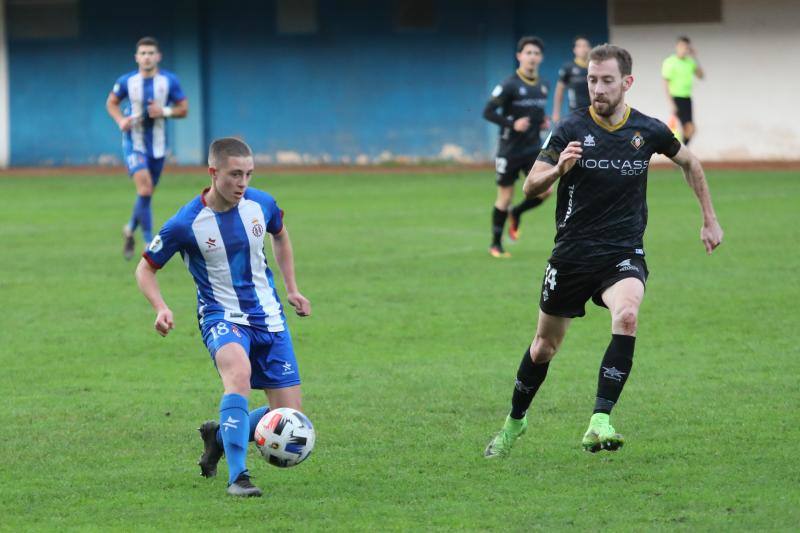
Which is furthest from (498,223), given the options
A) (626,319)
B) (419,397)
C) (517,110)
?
(626,319)

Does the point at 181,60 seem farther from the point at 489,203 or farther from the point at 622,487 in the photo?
the point at 622,487

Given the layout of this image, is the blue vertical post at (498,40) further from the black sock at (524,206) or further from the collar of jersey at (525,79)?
the collar of jersey at (525,79)

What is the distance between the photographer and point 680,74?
27.8 metres

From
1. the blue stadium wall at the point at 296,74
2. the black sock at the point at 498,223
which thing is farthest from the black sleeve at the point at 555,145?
the blue stadium wall at the point at 296,74

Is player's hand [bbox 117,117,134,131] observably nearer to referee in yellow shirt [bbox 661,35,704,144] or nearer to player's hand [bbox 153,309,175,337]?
player's hand [bbox 153,309,175,337]

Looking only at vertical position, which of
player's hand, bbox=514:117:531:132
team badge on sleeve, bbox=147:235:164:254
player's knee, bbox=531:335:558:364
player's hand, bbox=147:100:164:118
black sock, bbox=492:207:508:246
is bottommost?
black sock, bbox=492:207:508:246

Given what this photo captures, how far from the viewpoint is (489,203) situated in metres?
22.4

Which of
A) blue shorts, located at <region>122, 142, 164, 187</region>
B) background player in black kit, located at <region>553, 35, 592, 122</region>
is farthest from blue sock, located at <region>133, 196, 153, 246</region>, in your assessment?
background player in black kit, located at <region>553, 35, 592, 122</region>

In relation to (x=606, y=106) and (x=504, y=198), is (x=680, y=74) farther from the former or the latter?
(x=606, y=106)

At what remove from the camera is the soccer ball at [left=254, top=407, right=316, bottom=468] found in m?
6.44

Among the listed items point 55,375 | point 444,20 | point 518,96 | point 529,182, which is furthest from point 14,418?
point 444,20

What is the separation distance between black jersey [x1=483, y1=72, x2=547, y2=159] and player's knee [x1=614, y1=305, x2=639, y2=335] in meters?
9.10

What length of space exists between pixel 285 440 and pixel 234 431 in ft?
0.77

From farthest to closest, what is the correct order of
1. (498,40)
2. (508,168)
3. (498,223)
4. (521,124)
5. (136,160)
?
(498,40)
(136,160)
(508,168)
(498,223)
(521,124)
